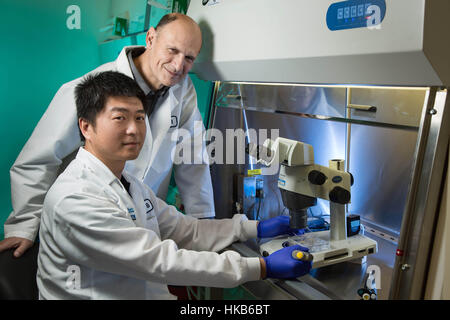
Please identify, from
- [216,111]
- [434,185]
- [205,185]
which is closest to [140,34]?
[216,111]

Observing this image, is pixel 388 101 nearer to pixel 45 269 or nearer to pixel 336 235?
pixel 336 235

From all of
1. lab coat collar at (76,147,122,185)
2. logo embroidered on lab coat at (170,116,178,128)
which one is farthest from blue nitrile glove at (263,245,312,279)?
logo embroidered on lab coat at (170,116,178,128)

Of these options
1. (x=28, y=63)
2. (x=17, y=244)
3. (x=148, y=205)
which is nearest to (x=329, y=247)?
(x=148, y=205)

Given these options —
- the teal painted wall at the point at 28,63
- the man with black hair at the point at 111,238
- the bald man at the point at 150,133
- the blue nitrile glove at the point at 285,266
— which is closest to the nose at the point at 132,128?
the man with black hair at the point at 111,238

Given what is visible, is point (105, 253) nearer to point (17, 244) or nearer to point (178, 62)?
point (17, 244)

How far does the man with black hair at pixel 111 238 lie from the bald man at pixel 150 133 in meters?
0.29

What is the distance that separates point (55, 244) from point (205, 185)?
3.03ft

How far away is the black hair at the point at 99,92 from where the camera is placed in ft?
4.09

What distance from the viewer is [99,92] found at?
1.25 m

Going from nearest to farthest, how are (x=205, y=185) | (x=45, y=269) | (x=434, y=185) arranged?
(x=434, y=185) < (x=45, y=269) < (x=205, y=185)

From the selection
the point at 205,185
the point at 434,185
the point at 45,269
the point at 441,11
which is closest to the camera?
the point at 441,11

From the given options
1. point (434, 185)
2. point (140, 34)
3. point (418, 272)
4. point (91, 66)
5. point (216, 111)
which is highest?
point (140, 34)

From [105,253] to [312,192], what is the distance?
2.49 feet
